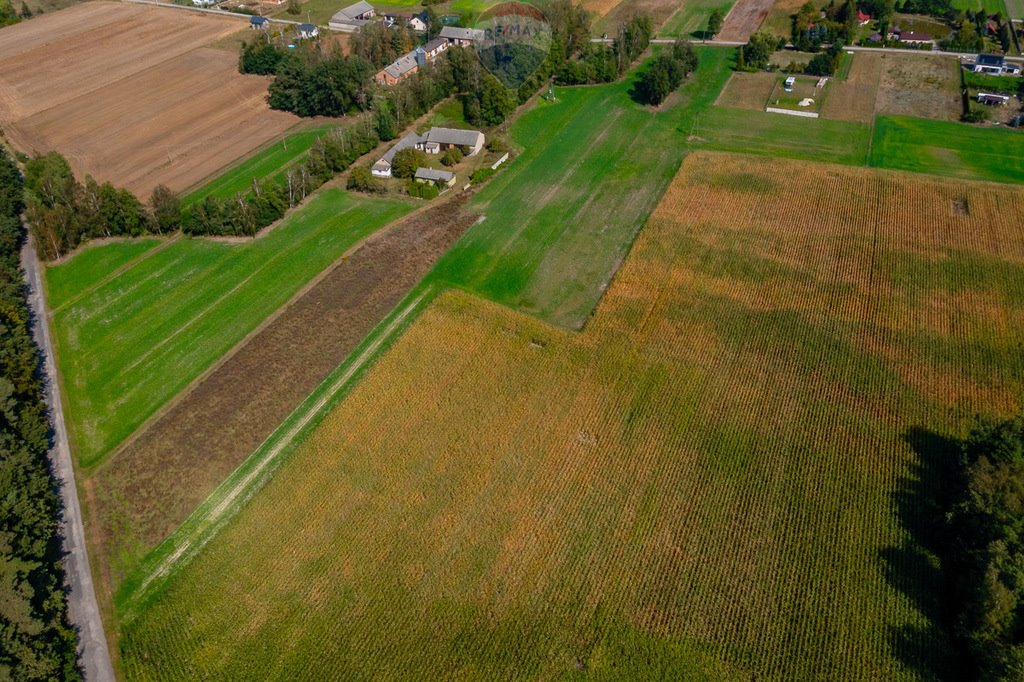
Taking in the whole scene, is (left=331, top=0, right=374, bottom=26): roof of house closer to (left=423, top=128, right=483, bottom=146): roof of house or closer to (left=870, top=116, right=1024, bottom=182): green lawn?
(left=423, top=128, right=483, bottom=146): roof of house

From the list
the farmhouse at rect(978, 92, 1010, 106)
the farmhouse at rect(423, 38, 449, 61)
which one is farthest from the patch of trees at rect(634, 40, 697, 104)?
the farmhouse at rect(978, 92, 1010, 106)

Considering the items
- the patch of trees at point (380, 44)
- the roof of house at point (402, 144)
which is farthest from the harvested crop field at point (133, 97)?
the roof of house at point (402, 144)

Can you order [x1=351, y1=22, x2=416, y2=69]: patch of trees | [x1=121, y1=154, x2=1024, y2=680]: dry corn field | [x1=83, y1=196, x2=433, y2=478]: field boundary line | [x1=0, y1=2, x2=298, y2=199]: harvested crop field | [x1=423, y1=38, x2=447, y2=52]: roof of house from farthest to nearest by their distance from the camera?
[x1=423, y1=38, x2=447, y2=52]: roof of house → [x1=351, y1=22, x2=416, y2=69]: patch of trees → [x1=0, y1=2, x2=298, y2=199]: harvested crop field → [x1=83, y1=196, x2=433, y2=478]: field boundary line → [x1=121, y1=154, x2=1024, y2=680]: dry corn field

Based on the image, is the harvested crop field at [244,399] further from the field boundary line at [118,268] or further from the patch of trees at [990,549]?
the patch of trees at [990,549]

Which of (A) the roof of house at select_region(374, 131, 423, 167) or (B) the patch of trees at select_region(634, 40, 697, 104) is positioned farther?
(B) the patch of trees at select_region(634, 40, 697, 104)

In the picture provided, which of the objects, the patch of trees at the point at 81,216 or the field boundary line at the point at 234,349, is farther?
the patch of trees at the point at 81,216

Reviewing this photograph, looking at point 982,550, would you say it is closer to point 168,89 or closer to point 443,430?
point 443,430
